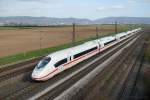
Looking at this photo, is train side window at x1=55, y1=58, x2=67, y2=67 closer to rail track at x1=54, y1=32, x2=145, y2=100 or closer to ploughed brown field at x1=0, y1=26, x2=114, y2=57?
rail track at x1=54, y1=32, x2=145, y2=100

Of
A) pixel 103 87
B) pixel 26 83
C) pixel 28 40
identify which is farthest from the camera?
pixel 28 40

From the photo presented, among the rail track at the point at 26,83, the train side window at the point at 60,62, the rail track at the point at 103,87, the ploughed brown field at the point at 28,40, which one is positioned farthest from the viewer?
the ploughed brown field at the point at 28,40

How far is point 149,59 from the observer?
42.1 metres

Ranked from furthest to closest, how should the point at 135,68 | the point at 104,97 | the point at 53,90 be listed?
the point at 135,68 → the point at 53,90 → the point at 104,97

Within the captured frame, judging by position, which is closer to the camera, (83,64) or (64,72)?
(64,72)

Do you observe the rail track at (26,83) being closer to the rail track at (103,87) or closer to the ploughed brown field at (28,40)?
the rail track at (103,87)

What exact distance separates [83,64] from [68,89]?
1326 centimetres

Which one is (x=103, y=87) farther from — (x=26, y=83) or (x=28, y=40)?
(x=28, y=40)

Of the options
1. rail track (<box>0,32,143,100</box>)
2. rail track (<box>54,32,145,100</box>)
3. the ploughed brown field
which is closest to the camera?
rail track (<box>54,32,145,100</box>)

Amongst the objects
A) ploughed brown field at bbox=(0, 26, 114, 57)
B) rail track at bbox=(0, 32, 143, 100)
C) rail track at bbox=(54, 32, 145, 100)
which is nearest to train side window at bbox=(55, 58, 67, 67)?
rail track at bbox=(0, 32, 143, 100)

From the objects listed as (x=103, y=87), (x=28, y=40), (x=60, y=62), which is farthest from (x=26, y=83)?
(x=28, y=40)

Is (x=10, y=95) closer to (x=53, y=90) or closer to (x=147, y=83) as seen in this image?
(x=53, y=90)

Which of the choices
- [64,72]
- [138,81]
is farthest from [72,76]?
[138,81]

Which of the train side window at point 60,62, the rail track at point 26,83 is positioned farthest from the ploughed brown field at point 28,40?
the train side window at point 60,62
